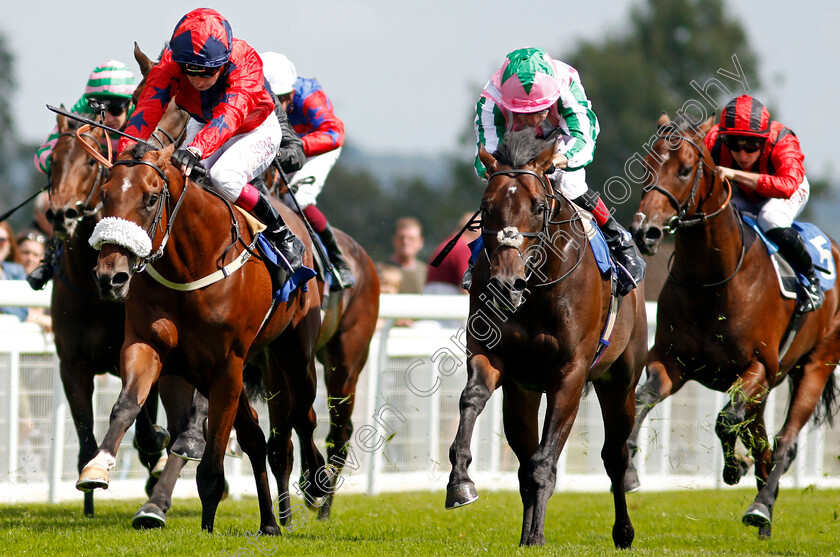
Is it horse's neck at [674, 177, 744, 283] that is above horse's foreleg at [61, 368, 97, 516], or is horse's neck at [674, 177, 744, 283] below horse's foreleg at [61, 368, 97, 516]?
above

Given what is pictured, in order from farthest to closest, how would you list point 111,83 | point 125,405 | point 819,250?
point 819,250, point 111,83, point 125,405

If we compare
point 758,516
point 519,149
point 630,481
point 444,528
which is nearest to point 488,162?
point 519,149

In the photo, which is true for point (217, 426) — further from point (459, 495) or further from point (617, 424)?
point (617, 424)

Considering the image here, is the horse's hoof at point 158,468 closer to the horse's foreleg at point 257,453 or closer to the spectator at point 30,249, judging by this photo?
the horse's foreleg at point 257,453

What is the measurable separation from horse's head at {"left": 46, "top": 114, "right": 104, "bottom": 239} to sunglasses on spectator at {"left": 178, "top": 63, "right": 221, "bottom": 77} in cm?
84

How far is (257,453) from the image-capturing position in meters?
6.15

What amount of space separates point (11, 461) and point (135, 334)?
2.74 meters

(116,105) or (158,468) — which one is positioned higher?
(116,105)

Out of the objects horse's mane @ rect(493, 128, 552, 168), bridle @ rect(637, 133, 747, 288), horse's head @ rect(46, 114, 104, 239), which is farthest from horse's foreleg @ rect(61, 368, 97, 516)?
bridle @ rect(637, 133, 747, 288)

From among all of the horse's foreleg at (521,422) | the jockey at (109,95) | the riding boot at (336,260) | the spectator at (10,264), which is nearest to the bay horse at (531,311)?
the horse's foreleg at (521,422)

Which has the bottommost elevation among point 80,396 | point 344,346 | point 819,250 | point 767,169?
point 80,396

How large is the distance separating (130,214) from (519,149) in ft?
5.71

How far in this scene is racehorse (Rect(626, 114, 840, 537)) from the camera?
6.63 m

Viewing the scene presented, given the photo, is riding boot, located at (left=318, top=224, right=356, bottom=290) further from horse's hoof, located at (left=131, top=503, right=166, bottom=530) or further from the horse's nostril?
the horse's nostril
